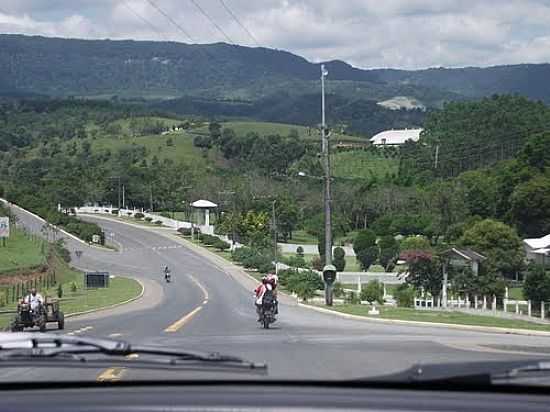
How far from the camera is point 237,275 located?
65.1m

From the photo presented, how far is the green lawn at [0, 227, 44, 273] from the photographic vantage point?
51312mm

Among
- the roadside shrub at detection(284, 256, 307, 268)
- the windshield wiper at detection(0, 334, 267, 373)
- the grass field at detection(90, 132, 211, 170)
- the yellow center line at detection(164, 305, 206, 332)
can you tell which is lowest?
the yellow center line at detection(164, 305, 206, 332)

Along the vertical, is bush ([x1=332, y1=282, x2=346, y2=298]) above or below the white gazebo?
below

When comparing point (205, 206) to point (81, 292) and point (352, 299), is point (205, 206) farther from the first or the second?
point (352, 299)

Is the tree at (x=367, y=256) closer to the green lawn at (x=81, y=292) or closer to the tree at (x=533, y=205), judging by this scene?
the tree at (x=533, y=205)

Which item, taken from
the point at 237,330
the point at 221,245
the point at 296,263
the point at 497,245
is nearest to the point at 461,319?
the point at 237,330

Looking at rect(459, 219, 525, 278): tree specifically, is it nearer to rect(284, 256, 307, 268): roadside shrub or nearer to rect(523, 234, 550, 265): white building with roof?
rect(523, 234, 550, 265): white building with roof

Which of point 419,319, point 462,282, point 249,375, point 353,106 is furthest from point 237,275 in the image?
point 353,106

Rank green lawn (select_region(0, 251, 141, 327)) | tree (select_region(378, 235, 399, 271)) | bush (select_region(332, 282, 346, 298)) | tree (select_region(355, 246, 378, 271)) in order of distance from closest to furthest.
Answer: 1. green lawn (select_region(0, 251, 141, 327))
2. bush (select_region(332, 282, 346, 298))
3. tree (select_region(378, 235, 399, 271))
4. tree (select_region(355, 246, 378, 271))

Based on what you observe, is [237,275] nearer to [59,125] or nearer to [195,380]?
[195,380]

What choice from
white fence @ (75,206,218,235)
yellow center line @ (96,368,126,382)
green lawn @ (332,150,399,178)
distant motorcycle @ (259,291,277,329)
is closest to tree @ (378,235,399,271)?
white fence @ (75,206,218,235)

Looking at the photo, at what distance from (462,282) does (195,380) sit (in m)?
40.6

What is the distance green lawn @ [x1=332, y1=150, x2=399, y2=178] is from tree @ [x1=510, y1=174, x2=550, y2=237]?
1697 inches

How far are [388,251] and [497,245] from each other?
13.4 m
